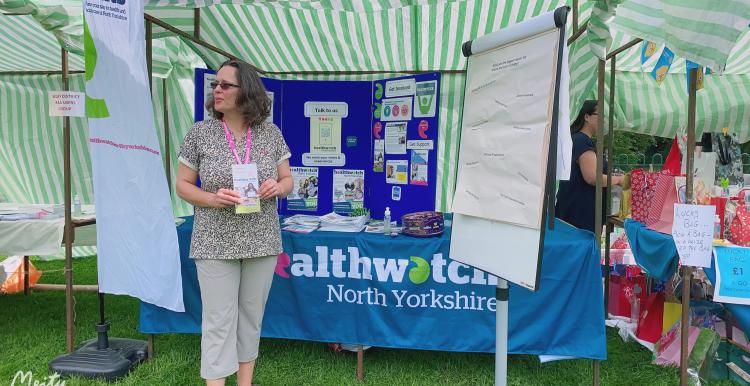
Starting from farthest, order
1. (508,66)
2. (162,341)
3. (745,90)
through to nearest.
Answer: (745,90) → (162,341) → (508,66)

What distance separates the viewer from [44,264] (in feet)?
18.5

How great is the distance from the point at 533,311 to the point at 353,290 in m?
0.98

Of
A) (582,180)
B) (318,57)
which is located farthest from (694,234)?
(318,57)

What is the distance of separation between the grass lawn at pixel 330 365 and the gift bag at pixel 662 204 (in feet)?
2.86

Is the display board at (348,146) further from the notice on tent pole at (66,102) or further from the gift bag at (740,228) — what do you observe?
the gift bag at (740,228)

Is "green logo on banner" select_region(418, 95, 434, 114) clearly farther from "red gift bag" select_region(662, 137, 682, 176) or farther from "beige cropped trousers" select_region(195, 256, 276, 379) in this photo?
"beige cropped trousers" select_region(195, 256, 276, 379)

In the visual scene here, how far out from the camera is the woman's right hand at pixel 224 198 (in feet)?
6.65

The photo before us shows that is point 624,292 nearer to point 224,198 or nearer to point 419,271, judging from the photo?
point 419,271

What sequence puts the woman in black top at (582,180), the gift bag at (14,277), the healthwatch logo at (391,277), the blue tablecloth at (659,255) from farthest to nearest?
the gift bag at (14,277), the woman in black top at (582,180), the healthwatch logo at (391,277), the blue tablecloth at (659,255)

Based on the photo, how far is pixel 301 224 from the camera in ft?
10.4

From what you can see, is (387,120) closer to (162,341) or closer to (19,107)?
(162,341)

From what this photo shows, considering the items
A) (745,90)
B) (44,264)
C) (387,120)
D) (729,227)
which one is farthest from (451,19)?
(44,264)

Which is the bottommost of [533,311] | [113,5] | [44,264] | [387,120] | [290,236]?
[44,264]

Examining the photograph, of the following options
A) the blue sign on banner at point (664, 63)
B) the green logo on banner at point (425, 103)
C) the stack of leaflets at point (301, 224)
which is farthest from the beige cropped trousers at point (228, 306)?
the blue sign on banner at point (664, 63)
